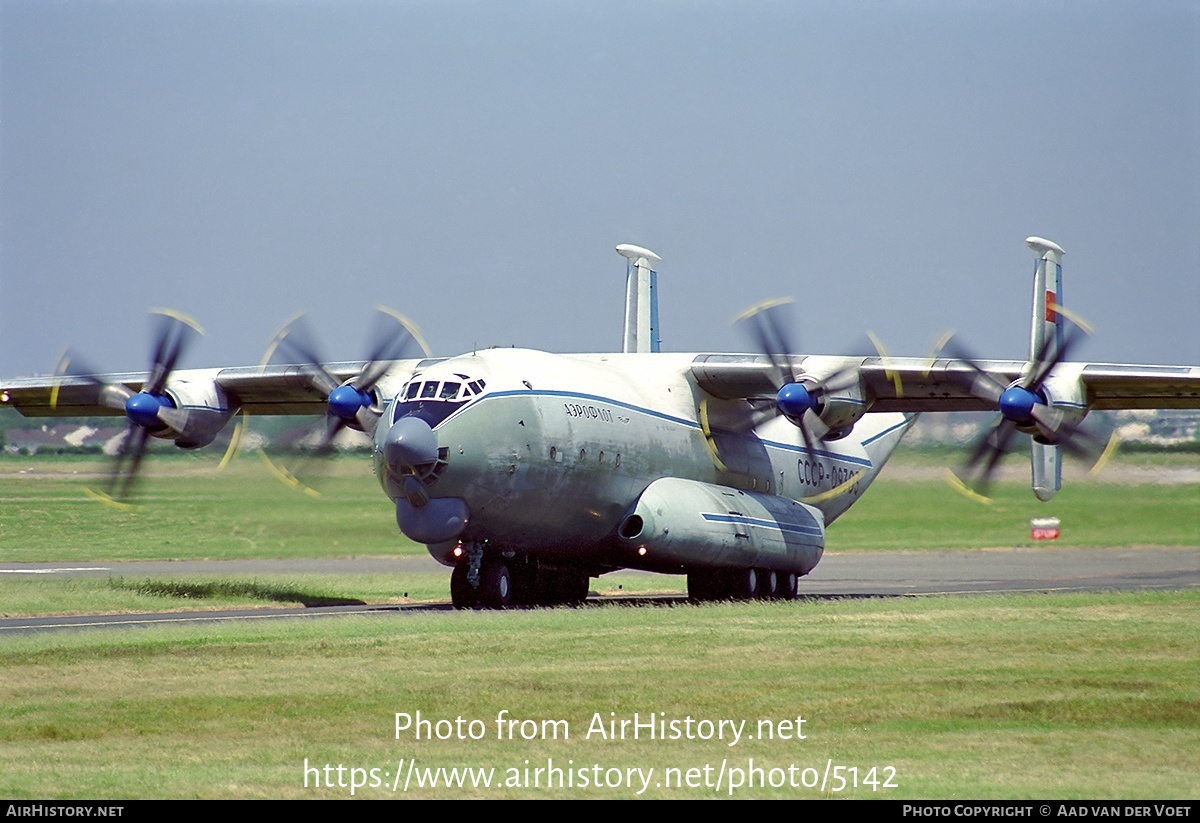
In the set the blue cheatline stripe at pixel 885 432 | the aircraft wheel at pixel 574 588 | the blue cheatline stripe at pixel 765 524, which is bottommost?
the aircraft wheel at pixel 574 588

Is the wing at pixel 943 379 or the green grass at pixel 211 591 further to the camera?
the wing at pixel 943 379

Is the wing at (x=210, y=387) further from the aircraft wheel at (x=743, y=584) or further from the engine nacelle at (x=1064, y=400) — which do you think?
the engine nacelle at (x=1064, y=400)

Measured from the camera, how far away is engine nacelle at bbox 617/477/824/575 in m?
26.2

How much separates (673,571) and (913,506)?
1585 centimetres

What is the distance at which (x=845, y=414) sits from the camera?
27.4 meters

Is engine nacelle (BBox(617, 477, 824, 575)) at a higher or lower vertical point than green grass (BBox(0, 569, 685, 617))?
higher

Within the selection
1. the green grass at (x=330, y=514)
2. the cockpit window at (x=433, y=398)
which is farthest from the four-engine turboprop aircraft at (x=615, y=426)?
the green grass at (x=330, y=514)

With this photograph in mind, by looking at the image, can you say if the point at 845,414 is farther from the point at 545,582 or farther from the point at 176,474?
the point at 176,474

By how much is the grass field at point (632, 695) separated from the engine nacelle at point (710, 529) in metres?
2.11

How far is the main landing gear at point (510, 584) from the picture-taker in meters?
25.1

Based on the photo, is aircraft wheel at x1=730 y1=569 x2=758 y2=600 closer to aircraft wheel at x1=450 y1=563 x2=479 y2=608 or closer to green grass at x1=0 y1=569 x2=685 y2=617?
green grass at x1=0 y1=569 x2=685 y2=617

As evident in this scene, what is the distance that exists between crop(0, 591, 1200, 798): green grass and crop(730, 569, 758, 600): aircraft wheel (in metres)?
6.02

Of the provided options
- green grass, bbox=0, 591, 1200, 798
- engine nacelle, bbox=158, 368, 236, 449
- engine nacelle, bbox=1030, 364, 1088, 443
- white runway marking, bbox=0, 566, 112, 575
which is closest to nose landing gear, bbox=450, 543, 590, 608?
green grass, bbox=0, 591, 1200, 798

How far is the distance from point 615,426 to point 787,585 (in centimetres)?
616
